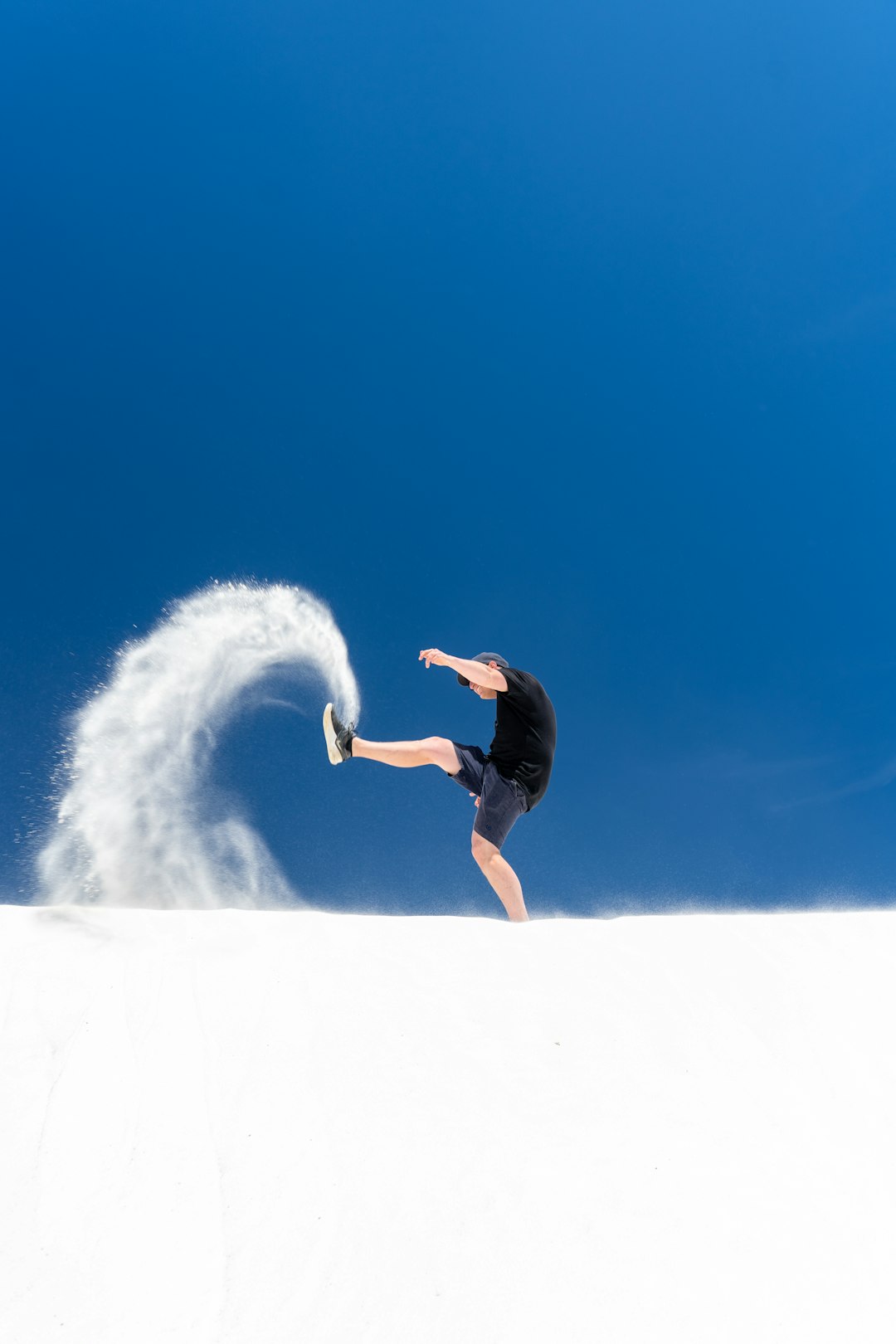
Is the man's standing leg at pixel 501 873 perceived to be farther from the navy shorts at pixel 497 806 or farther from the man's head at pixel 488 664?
the man's head at pixel 488 664

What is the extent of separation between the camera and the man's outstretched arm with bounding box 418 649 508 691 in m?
4.06

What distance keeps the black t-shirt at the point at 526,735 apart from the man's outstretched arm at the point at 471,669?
0.08 metres

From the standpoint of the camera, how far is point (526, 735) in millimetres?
4410

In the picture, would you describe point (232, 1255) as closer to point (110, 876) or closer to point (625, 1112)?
point (625, 1112)

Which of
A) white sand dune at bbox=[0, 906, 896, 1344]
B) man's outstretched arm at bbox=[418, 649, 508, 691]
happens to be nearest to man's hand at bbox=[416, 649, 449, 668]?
man's outstretched arm at bbox=[418, 649, 508, 691]

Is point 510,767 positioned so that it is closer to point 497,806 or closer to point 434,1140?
point 497,806

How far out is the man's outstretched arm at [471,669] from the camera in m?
4.06

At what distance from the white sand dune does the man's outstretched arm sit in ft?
4.39

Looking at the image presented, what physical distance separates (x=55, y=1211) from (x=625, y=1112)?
176 cm

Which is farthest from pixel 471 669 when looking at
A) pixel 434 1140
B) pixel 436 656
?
pixel 434 1140

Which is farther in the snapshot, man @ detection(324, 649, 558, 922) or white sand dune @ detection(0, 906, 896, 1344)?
man @ detection(324, 649, 558, 922)

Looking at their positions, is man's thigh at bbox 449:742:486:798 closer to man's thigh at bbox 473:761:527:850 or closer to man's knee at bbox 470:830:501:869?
man's thigh at bbox 473:761:527:850

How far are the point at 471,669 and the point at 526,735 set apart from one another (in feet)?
1.83

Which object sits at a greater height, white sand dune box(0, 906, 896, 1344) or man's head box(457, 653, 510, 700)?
man's head box(457, 653, 510, 700)
